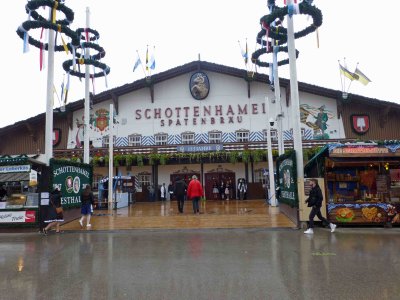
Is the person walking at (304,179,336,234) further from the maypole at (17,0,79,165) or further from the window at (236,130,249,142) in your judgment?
the window at (236,130,249,142)

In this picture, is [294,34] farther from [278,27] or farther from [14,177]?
[14,177]

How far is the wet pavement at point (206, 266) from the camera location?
5.26 m

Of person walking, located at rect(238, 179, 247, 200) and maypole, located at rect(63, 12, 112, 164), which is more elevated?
maypole, located at rect(63, 12, 112, 164)

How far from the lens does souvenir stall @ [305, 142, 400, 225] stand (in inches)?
468

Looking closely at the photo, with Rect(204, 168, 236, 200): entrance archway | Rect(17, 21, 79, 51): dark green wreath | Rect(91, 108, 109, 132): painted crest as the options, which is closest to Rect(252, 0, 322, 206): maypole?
Rect(17, 21, 79, 51): dark green wreath

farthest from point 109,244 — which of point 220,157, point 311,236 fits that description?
point 220,157

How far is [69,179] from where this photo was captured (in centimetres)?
1441

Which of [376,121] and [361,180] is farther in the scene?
[376,121]

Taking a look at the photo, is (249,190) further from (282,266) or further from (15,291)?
(15,291)

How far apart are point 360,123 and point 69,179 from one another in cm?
2252

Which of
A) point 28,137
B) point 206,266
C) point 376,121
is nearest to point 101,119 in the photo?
point 28,137

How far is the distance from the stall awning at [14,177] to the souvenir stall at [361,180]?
33.1 ft

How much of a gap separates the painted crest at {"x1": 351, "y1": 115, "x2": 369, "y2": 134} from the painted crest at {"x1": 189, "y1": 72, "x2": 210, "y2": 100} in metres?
11.5

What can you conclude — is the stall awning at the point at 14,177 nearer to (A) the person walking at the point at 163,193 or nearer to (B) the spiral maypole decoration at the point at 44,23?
(B) the spiral maypole decoration at the point at 44,23
